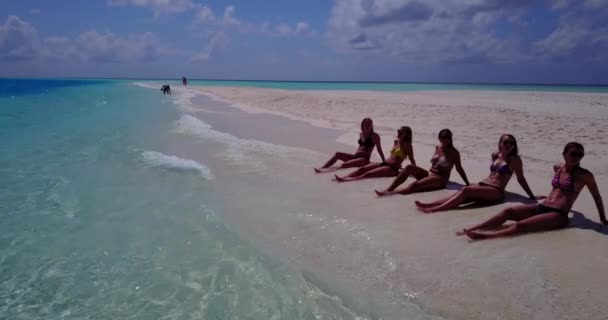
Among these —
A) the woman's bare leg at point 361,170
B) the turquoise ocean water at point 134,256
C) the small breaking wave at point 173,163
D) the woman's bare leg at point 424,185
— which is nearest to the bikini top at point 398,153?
the woman's bare leg at point 361,170

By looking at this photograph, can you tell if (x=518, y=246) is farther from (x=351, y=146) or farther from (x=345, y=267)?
(x=351, y=146)

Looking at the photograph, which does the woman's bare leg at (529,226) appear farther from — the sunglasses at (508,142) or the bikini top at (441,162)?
the bikini top at (441,162)

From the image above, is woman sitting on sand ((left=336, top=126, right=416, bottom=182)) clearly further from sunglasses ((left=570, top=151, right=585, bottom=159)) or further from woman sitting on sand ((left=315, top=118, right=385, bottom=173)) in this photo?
sunglasses ((left=570, top=151, right=585, bottom=159))

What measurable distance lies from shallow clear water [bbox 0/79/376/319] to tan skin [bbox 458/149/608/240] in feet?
6.80

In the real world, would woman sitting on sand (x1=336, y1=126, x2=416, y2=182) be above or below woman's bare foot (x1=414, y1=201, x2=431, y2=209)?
above

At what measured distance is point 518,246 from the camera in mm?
4004

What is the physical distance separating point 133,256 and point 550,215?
4824mm

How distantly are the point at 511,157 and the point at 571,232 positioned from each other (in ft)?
3.93

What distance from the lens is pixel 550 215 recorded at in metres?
4.25

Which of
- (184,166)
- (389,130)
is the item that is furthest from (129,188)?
(389,130)

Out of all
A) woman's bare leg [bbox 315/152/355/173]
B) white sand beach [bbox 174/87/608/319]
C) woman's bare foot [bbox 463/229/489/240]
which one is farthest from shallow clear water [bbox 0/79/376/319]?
woman's bare leg [bbox 315/152/355/173]

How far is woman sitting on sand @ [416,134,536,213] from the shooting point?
4.98 meters

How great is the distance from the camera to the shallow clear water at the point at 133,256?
3.28 metres

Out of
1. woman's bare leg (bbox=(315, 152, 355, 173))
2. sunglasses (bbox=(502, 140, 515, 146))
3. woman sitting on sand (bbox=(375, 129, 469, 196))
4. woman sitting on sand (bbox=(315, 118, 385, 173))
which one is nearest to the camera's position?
sunglasses (bbox=(502, 140, 515, 146))
